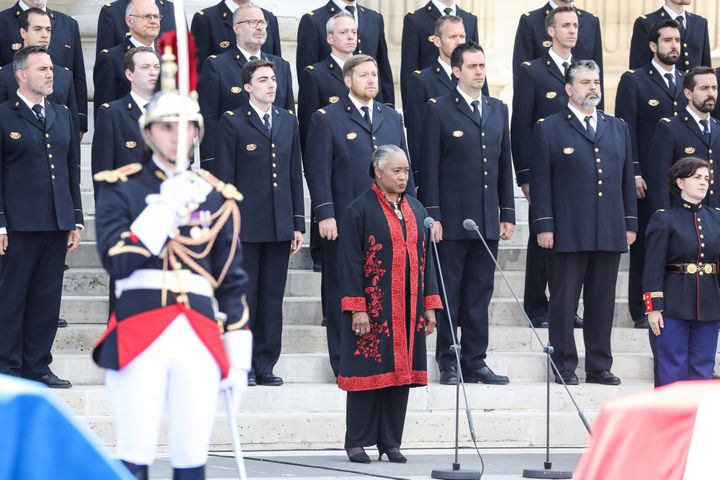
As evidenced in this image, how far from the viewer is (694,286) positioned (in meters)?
9.42

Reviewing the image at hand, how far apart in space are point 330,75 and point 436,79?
684 millimetres

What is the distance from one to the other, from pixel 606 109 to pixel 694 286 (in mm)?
5090

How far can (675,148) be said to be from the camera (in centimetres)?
1080

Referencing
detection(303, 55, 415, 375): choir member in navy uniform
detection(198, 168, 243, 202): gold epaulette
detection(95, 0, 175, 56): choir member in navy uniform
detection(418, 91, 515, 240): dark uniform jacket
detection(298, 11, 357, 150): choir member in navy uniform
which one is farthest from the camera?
detection(95, 0, 175, 56): choir member in navy uniform

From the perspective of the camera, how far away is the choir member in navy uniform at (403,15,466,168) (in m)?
10.6

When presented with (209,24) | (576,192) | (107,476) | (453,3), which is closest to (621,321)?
(576,192)

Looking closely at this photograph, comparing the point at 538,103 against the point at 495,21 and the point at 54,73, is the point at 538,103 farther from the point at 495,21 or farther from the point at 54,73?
the point at 495,21

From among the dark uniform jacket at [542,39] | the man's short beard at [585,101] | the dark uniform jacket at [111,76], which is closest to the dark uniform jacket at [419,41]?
the dark uniform jacket at [542,39]

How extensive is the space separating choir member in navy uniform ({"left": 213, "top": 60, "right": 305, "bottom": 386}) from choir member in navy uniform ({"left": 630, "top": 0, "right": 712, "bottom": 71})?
304 centimetres

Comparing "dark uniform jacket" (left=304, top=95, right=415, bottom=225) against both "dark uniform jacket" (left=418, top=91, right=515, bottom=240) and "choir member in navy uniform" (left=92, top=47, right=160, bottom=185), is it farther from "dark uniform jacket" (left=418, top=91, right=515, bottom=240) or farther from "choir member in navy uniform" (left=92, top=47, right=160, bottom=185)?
"choir member in navy uniform" (left=92, top=47, right=160, bottom=185)

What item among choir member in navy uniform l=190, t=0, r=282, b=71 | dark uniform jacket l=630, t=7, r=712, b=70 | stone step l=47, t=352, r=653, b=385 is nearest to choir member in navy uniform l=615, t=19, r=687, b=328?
dark uniform jacket l=630, t=7, r=712, b=70

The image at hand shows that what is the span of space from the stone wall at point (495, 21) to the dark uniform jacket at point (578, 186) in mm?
3183

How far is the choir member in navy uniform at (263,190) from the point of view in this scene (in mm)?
9703

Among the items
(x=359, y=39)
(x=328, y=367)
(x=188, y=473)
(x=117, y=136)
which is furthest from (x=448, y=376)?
(x=188, y=473)
